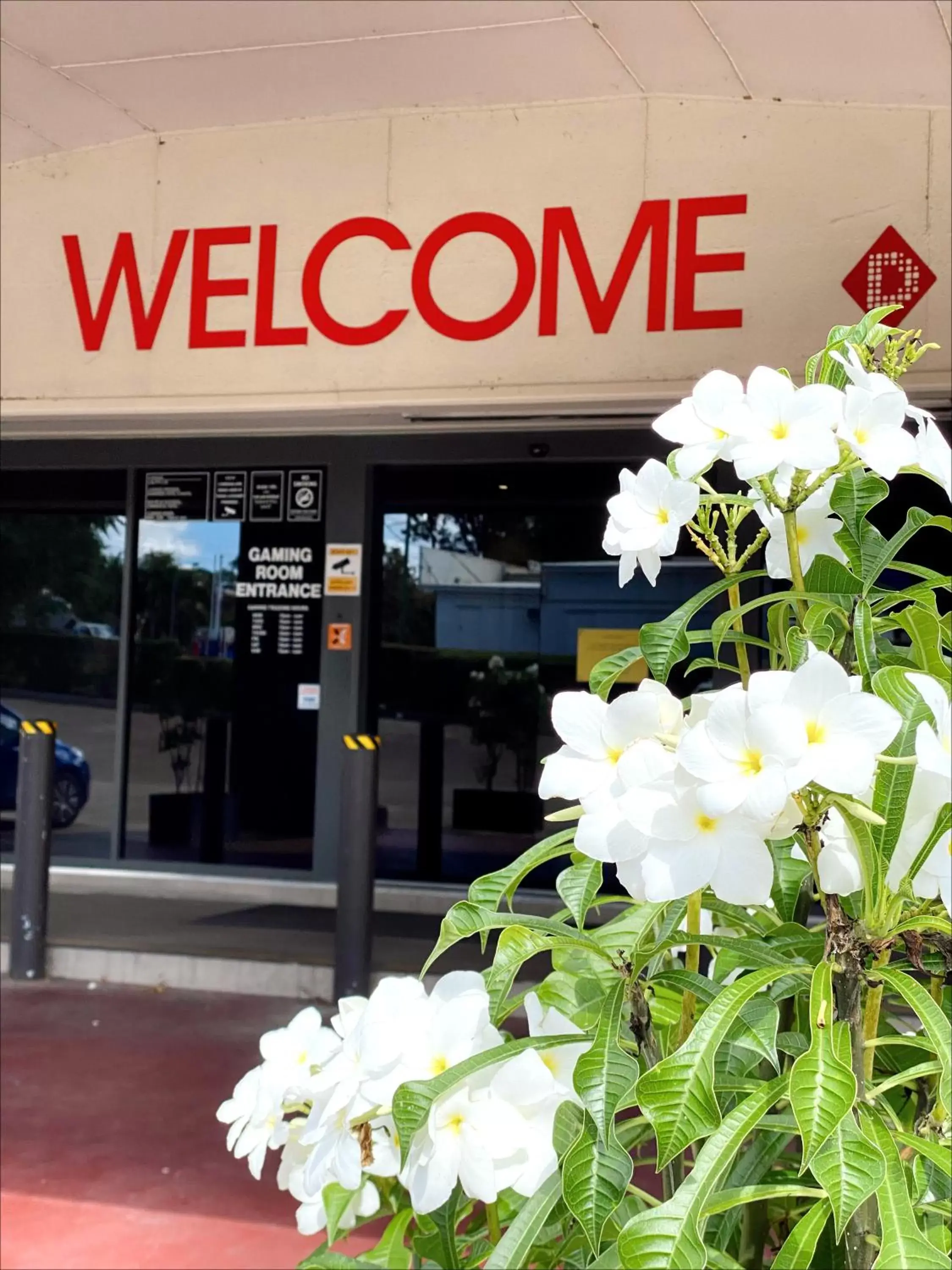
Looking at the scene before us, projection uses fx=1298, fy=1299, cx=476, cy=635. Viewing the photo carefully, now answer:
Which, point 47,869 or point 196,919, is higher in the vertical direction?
point 47,869

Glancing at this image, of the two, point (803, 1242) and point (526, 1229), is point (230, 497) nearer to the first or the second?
point (526, 1229)

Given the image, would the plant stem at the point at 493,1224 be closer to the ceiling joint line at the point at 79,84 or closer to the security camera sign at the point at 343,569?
the ceiling joint line at the point at 79,84

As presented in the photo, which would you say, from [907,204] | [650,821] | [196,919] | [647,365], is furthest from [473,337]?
[650,821]

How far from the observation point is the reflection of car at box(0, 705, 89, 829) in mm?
7711

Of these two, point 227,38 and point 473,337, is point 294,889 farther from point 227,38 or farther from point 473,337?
point 227,38

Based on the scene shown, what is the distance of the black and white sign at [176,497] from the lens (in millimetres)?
7227

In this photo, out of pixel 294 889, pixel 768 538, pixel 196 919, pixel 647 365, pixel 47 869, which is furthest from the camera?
pixel 294 889

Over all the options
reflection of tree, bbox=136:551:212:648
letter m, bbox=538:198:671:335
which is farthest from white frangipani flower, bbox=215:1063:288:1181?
reflection of tree, bbox=136:551:212:648

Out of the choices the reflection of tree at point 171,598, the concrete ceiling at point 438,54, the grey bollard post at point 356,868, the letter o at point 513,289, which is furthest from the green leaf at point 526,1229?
the reflection of tree at point 171,598

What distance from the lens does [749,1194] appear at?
0.93m

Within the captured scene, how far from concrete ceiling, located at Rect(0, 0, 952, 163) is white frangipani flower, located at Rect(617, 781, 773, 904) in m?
3.87

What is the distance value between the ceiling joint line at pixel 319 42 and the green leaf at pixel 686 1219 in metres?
4.17

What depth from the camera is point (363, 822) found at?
510cm

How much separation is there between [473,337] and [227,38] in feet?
4.66
